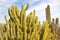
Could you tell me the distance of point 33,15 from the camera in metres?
6.26

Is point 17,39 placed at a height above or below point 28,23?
below

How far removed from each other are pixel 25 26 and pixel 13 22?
1.99 ft

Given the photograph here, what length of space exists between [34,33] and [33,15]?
2.58 ft

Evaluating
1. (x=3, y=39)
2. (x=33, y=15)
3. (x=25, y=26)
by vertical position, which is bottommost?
A: (x=3, y=39)

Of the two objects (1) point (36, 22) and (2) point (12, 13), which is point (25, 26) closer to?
(1) point (36, 22)

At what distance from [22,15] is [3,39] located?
113cm

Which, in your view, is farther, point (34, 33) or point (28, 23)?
point (28, 23)

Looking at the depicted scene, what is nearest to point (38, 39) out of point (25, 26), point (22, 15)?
point (25, 26)

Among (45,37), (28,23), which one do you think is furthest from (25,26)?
(45,37)

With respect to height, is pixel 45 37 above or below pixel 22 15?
below

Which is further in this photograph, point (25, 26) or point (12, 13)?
point (12, 13)

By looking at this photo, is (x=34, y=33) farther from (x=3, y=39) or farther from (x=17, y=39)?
(x=3, y=39)

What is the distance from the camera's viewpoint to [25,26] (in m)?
5.96

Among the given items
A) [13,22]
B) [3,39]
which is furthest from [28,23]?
[3,39]
